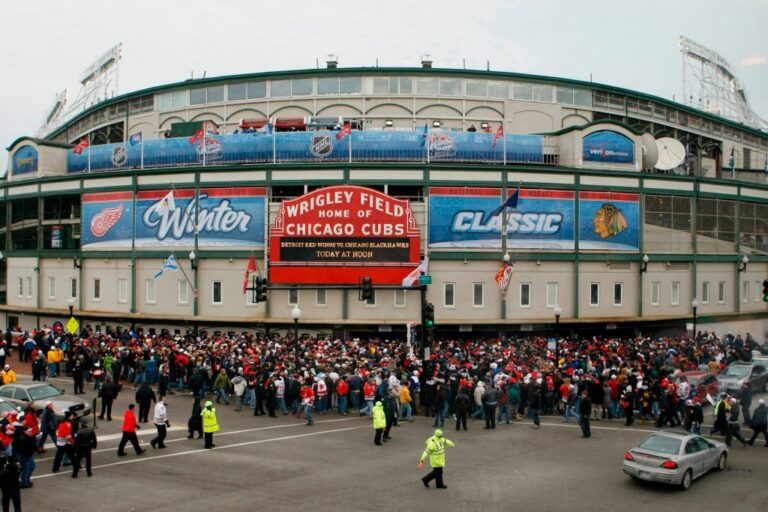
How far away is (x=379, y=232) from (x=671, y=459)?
28.1 meters

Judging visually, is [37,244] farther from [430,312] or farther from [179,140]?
[430,312]

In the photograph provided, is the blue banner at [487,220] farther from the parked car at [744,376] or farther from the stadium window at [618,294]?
the parked car at [744,376]

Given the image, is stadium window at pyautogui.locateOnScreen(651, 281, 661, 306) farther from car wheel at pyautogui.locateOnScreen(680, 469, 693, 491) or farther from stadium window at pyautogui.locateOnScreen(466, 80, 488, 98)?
car wheel at pyautogui.locateOnScreen(680, 469, 693, 491)

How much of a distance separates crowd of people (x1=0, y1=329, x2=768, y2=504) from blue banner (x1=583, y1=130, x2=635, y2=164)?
1503 cm

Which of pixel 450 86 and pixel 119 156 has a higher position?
pixel 450 86

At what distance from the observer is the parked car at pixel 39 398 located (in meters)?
25.2

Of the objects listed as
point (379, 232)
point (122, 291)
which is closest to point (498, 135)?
point (379, 232)

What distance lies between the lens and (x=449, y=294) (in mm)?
45719

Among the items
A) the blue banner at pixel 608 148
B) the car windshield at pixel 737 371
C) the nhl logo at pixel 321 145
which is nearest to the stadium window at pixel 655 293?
the blue banner at pixel 608 148

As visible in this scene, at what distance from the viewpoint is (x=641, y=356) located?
35.2m

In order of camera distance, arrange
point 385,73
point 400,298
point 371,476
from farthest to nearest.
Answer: point 385,73 < point 400,298 < point 371,476

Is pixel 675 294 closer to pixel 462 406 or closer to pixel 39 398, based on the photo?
pixel 462 406

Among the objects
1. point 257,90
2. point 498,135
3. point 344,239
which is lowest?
point 344,239

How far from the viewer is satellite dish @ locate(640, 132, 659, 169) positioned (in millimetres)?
51312
